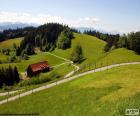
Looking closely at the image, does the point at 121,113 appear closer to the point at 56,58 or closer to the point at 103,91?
the point at 103,91

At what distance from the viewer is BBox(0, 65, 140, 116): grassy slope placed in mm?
39125

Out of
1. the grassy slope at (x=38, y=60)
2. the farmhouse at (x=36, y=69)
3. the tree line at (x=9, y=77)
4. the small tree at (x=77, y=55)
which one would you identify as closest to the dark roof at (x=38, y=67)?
the farmhouse at (x=36, y=69)

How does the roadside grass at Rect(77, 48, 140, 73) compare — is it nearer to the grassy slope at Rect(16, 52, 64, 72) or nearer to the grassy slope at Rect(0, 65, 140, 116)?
the grassy slope at Rect(0, 65, 140, 116)

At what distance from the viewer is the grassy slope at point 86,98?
39.1 m

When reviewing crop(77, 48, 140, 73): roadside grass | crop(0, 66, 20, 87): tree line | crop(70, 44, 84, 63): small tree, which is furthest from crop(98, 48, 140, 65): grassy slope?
crop(0, 66, 20, 87): tree line

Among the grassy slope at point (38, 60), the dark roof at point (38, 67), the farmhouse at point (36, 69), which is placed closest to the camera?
the farmhouse at point (36, 69)

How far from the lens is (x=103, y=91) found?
165 feet

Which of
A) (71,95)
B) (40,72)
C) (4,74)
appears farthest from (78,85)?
(40,72)

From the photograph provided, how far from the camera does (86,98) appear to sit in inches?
1865

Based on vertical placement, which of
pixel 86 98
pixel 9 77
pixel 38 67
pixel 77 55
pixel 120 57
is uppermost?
pixel 86 98

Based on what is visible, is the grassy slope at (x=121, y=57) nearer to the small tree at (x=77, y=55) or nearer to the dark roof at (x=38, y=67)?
the small tree at (x=77, y=55)

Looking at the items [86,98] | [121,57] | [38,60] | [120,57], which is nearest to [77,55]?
[38,60]

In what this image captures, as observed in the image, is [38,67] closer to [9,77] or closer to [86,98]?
[9,77]

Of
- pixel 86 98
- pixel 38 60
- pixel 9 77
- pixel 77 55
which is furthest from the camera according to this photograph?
pixel 38 60
